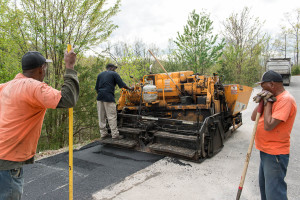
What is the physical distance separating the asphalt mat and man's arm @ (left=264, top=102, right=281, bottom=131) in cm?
248

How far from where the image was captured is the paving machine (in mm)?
4719

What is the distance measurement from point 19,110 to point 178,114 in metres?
4.30

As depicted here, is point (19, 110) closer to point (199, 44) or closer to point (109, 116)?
point (109, 116)

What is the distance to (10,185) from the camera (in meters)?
1.70

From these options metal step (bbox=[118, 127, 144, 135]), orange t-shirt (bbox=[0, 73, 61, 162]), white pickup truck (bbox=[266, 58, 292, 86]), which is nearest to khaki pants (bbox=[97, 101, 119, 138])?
metal step (bbox=[118, 127, 144, 135])

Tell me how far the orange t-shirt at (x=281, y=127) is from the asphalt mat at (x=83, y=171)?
241 cm

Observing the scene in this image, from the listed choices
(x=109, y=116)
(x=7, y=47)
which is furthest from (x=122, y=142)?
(x=7, y=47)

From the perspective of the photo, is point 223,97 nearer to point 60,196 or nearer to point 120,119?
point 120,119

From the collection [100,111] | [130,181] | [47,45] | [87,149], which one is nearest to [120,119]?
[100,111]

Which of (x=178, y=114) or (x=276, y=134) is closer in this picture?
(x=276, y=134)

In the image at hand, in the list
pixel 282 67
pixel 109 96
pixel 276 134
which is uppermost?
pixel 282 67

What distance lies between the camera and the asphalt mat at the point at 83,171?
3316mm

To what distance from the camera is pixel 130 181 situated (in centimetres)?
363

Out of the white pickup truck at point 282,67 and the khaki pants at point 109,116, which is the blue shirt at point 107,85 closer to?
the khaki pants at point 109,116
